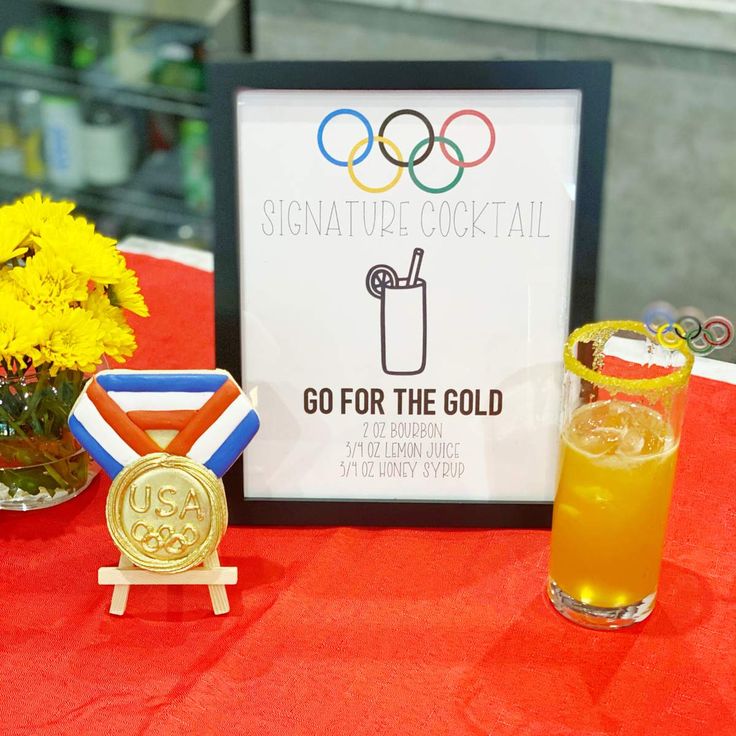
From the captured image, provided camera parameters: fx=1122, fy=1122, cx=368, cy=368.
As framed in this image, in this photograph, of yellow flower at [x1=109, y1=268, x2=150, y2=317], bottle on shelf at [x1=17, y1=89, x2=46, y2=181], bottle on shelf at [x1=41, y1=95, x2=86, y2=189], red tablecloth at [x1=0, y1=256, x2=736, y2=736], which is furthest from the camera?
bottle on shelf at [x1=17, y1=89, x2=46, y2=181]

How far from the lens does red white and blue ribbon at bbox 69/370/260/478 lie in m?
1.00

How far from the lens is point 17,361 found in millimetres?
1089

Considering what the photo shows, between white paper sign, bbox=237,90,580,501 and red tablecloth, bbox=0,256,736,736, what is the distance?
3.2 inches

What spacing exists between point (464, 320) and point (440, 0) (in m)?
1.88

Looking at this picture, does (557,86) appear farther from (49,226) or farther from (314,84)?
(49,226)

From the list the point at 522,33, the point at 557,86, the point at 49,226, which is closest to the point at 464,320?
the point at 557,86

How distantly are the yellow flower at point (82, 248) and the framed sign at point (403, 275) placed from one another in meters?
0.11

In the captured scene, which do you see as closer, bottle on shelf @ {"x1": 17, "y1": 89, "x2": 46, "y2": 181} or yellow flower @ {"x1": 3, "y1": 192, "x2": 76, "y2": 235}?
yellow flower @ {"x1": 3, "y1": 192, "x2": 76, "y2": 235}

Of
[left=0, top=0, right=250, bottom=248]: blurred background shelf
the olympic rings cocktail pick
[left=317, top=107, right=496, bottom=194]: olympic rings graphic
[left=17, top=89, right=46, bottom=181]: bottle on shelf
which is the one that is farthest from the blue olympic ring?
[left=17, top=89, right=46, bottom=181]: bottle on shelf

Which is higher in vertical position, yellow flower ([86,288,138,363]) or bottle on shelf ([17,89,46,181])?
yellow flower ([86,288,138,363])

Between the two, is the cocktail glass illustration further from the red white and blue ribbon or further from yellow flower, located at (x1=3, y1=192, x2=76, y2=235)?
yellow flower, located at (x1=3, y1=192, x2=76, y2=235)

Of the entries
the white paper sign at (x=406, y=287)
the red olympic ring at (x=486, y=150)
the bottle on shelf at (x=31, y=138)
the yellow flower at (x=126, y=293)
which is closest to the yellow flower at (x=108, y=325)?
the yellow flower at (x=126, y=293)

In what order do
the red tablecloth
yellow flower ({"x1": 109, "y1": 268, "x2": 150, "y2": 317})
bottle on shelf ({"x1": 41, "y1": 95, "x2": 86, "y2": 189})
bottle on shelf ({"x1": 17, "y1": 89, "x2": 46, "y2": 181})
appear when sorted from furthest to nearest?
bottle on shelf ({"x1": 17, "y1": 89, "x2": 46, "y2": 181}), bottle on shelf ({"x1": 41, "y1": 95, "x2": 86, "y2": 189}), yellow flower ({"x1": 109, "y1": 268, "x2": 150, "y2": 317}), the red tablecloth

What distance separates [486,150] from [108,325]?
1.31ft
